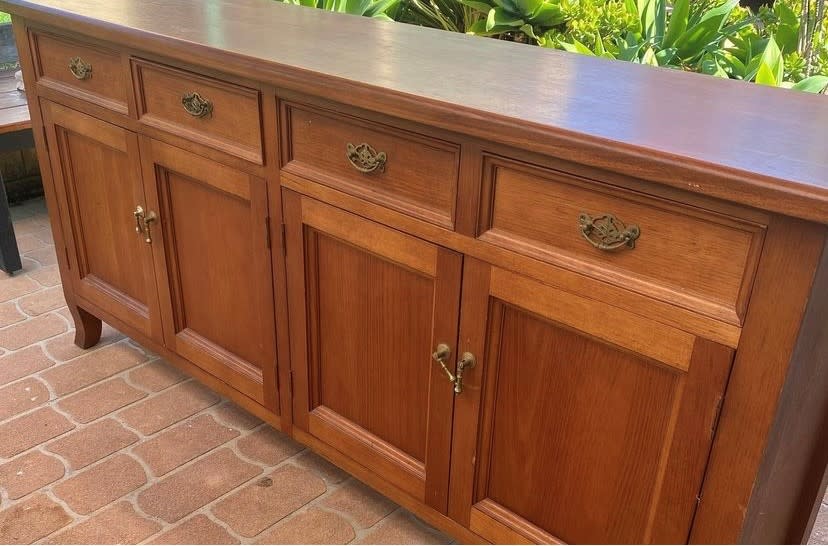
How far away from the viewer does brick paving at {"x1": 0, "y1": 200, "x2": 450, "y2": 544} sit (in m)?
1.61

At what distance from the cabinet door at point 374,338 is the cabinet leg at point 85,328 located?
88cm

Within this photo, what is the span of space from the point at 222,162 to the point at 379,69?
42 centimetres

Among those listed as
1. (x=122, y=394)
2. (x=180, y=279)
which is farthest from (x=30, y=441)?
(x=180, y=279)

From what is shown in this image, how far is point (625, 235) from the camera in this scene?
3.26ft

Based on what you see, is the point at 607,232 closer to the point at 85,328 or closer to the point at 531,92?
the point at 531,92

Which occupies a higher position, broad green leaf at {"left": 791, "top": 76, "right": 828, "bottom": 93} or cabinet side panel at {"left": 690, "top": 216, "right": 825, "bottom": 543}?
broad green leaf at {"left": 791, "top": 76, "right": 828, "bottom": 93}

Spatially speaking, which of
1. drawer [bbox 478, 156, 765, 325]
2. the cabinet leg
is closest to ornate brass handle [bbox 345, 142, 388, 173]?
drawer [bbox 478, 156, 765, 325]

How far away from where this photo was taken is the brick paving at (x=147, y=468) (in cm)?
161

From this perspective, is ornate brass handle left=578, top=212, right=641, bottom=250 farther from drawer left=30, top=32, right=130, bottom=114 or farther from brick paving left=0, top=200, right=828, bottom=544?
drawer left=30, top=32, right=130, bottom=114

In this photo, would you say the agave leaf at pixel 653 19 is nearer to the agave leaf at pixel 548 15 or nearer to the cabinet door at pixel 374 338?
the agave leaf at pixel 548 15

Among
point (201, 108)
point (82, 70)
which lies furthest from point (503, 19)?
point (82, 70)

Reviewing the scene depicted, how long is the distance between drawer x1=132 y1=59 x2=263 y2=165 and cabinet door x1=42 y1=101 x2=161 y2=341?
0.13 meters

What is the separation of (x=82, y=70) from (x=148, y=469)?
0.92 meters

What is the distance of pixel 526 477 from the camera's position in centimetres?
128
